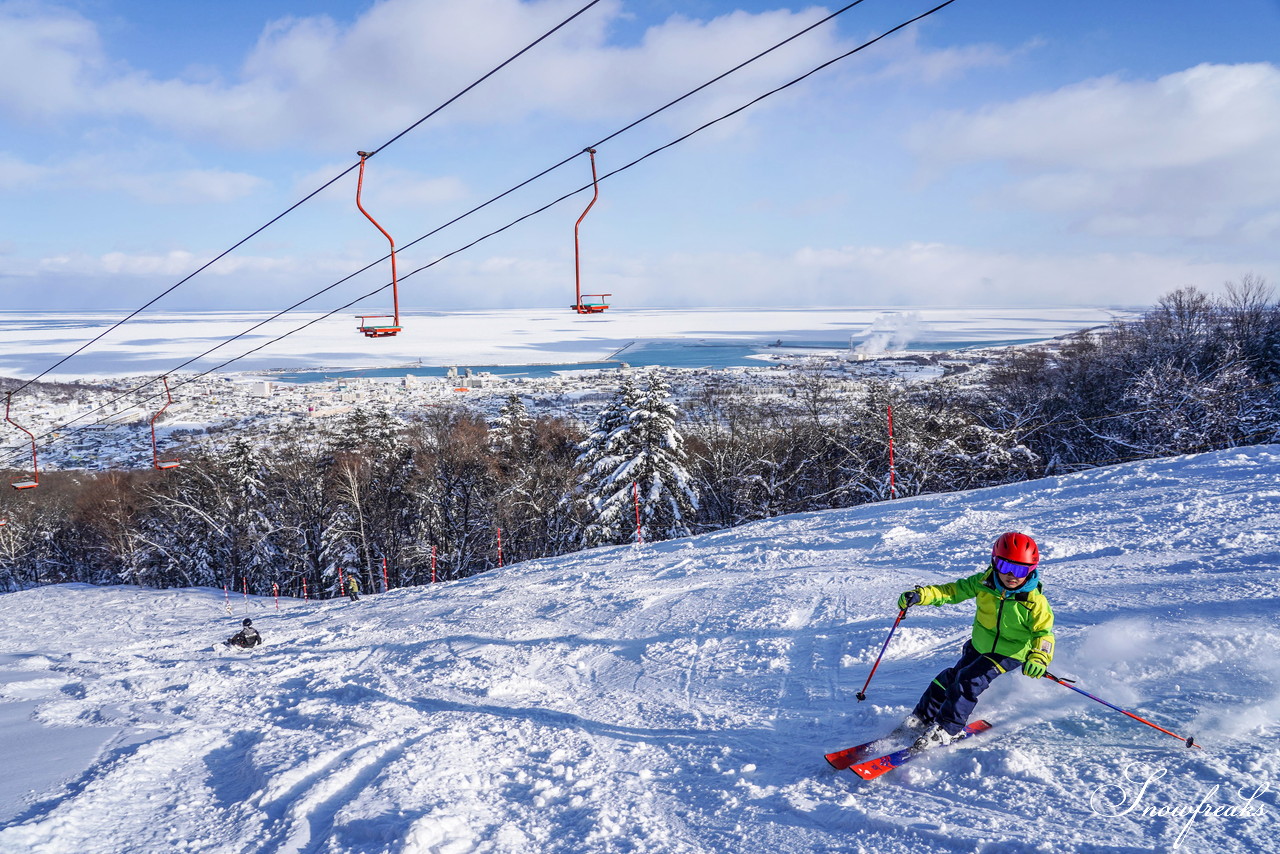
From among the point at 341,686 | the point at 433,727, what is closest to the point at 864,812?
the point at 433,727

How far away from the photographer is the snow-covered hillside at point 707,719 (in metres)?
3.56

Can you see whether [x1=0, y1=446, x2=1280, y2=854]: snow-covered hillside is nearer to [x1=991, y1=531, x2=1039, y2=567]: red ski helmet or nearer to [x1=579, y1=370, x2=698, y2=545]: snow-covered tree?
[x1=991, y1=531, x2=1039, y2=567]: red ski helmet

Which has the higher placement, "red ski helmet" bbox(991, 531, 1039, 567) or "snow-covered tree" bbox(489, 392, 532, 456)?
"red ski helmet" bbox(991, 531, 1039, 567)

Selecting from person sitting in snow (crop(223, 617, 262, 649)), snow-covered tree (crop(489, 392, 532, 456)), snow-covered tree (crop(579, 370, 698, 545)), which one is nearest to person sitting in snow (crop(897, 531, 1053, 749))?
person sitting in snow (crop(223, 617, 262, 649))

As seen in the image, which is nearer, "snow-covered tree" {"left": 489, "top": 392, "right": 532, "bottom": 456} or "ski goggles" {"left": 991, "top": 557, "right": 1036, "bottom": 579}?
"ski goggles" {"left": 991, "top": 557, "right": 1036, "bottom": 579}

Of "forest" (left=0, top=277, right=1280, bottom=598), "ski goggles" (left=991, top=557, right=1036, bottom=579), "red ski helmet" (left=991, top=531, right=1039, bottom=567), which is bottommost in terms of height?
"forest" (left=0, top=277, right=1280, bottom=598)

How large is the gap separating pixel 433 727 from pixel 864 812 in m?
3.55

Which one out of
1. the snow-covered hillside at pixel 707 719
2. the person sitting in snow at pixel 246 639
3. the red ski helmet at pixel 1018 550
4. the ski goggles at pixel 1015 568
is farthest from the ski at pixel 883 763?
the person sitting in snow at pixel 246 639

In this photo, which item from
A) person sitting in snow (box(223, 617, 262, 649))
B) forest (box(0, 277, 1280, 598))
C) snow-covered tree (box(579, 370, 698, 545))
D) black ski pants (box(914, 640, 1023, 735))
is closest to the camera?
black ski pants (box(914, 640, 1023, 735))

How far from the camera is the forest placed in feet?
82.7

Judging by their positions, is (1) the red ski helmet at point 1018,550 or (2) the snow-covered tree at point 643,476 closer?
(1) the red ski helmet at point 1018,550

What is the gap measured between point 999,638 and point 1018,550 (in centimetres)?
62

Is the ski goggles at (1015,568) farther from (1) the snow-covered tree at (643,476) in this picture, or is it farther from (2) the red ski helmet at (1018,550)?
(1) the snow-covered tree at (643,476)

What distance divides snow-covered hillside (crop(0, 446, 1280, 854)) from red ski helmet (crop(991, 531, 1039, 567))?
1.19 m
